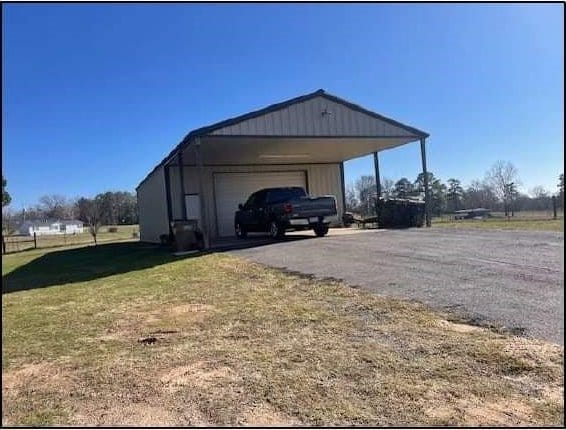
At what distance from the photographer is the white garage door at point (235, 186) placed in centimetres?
2236

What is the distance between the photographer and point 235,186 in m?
22.7

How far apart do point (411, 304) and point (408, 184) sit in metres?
40.6

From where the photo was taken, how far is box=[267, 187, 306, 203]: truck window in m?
15.8

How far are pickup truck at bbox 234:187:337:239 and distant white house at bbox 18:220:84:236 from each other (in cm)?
5653

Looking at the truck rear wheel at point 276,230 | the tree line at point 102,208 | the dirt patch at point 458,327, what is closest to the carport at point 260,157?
the truck rear wheel at point 276,230

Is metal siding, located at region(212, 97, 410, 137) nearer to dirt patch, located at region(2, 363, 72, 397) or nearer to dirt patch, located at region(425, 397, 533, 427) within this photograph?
dirt patch, located at region(2, 363, 72, 397)

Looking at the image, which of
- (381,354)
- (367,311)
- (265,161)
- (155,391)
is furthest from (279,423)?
(265,161)

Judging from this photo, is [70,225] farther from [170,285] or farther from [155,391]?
[155,391]

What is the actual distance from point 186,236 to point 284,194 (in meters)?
3.57

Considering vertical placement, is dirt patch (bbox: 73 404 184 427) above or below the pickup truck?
below

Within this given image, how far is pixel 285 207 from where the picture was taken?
47.2ft

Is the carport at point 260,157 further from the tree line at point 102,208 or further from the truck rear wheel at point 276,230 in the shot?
the tree line at point 102,208

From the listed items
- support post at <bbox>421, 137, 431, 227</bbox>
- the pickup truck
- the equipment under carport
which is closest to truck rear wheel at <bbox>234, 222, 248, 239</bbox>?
the pickup truck

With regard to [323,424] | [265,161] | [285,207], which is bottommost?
[323,424]
